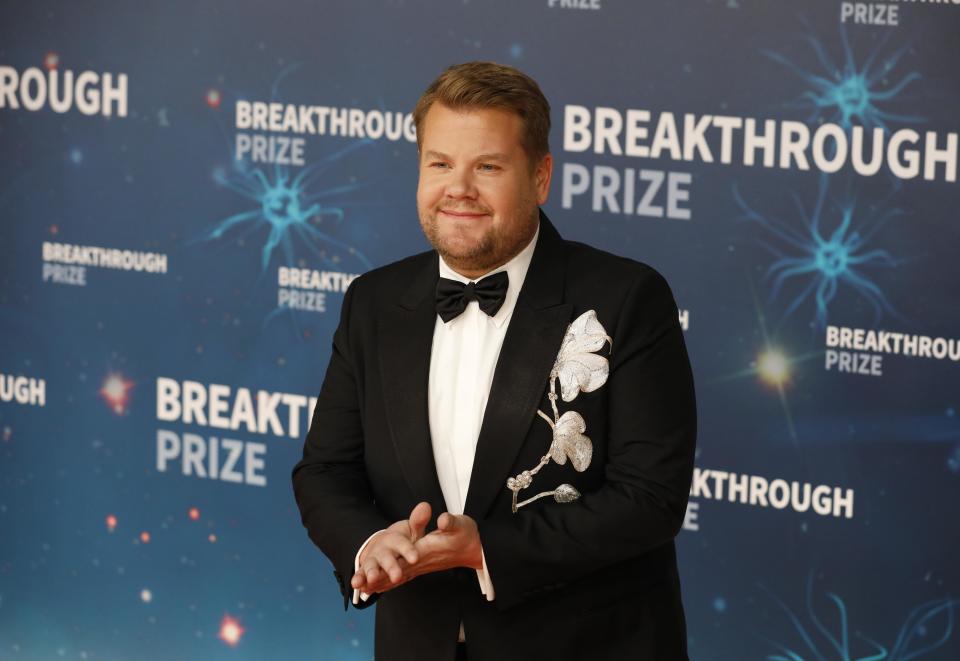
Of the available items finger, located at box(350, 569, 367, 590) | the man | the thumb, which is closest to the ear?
the man

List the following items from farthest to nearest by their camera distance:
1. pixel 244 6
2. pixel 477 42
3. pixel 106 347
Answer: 1. pixel 106 347
2. pixel 244 6
3. pixel 477 42

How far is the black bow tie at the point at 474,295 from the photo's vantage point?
2041 mm

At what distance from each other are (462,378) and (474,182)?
0.29 m

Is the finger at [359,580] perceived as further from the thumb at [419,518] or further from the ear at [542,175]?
the ear at [542,175]

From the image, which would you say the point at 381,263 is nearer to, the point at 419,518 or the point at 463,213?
the point at 463,213

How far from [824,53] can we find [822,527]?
3.53 feet

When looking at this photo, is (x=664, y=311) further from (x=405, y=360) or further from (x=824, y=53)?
(x=824, y=53)

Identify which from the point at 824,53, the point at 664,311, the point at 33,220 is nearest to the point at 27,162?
the point at 33,220

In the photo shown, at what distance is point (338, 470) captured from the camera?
2.08 metres

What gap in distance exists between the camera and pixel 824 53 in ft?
10.1

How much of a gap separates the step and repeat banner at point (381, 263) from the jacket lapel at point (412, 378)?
1.32 metres

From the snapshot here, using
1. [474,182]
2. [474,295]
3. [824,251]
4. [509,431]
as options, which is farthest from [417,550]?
[824,251]

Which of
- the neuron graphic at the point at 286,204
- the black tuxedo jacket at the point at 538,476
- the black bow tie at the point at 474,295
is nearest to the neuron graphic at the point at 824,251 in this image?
the neuron graphic at the point at 286,204

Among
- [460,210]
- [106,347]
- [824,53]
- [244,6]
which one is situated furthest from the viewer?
[106,347]
